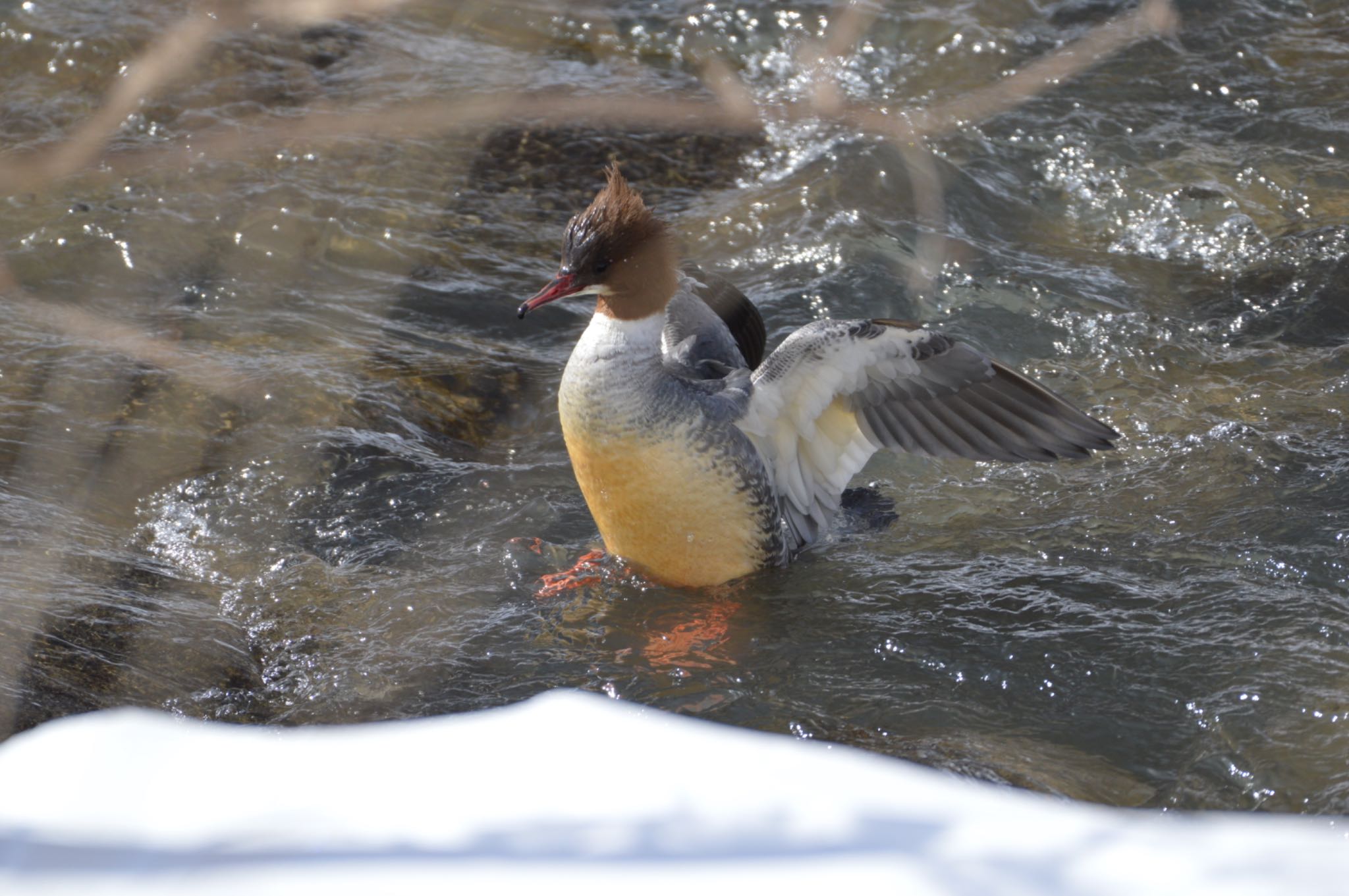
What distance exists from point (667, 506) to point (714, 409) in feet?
1.04

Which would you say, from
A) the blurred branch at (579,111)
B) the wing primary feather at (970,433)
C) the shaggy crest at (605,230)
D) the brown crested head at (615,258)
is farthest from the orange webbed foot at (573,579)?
the blurred branch at (579,111)

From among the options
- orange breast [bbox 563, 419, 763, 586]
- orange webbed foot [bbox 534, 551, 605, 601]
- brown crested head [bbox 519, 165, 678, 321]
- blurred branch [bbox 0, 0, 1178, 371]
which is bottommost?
orange webbed foot [bbox 534, 551, 605, 601]

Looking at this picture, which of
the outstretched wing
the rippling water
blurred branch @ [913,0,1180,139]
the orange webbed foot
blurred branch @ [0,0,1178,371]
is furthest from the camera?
blurred branch @ [913,0,1180,139]

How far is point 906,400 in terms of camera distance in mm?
3852

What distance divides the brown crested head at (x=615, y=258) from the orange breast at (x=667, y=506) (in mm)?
400

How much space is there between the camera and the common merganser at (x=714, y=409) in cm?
367

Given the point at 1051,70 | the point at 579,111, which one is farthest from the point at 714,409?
the point at 1051,70

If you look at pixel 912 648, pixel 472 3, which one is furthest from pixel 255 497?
pixel 472 3

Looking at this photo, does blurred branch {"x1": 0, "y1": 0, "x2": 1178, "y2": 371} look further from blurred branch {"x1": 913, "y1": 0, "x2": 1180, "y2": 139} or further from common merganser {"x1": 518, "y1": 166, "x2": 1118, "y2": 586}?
common merganser {"x1": 518, "y1": 166, "x2": 1118, "y2": 586}

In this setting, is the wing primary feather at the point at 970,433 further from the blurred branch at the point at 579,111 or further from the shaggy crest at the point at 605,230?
the blurred branch at the point at 579,111

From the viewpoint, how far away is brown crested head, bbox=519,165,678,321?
373 centimetres

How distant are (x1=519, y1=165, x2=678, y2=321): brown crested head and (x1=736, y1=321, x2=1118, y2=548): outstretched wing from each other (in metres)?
0.42

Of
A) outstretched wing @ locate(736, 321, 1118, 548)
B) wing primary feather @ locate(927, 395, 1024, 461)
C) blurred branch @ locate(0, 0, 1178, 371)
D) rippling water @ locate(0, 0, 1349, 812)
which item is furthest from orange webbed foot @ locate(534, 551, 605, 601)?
blurred branch @ locate(0, 0, 1178, 371)

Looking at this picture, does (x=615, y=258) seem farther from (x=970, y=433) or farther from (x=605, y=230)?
(x=970, y=433)
